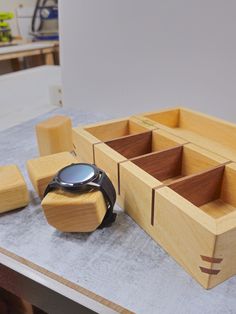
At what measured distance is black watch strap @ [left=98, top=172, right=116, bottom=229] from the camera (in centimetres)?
43

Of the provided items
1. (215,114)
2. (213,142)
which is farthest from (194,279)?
(215,114)

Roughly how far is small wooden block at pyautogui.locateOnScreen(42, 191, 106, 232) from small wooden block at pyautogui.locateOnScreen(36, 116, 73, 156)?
10.0 inches

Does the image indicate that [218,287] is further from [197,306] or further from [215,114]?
[215,114]

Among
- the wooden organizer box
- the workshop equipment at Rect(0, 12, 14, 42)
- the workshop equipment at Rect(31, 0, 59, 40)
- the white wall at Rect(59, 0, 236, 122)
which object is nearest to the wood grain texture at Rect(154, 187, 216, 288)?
the wooden organizer box

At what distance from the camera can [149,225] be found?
0.44 metres

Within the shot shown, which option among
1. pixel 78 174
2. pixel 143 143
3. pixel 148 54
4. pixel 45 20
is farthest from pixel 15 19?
pixel 78 174

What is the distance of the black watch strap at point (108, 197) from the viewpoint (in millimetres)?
428

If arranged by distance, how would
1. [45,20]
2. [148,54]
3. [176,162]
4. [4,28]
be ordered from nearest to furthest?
[176,162] → [148,54] → [4,28] → [45,20]

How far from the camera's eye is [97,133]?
2.12ft

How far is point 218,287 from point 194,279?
30mm

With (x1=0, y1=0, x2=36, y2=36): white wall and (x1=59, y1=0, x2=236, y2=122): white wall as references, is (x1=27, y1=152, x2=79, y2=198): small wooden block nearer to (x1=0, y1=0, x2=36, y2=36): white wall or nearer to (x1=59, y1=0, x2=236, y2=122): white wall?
(x1=59, y1=0, x2=236, y2=122): white wall

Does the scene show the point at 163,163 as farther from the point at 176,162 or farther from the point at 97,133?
the point at 97,133

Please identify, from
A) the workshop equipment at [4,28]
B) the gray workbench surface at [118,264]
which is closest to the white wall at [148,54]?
the gray workbench surface at [118,264]

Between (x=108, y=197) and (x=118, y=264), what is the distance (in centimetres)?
10
